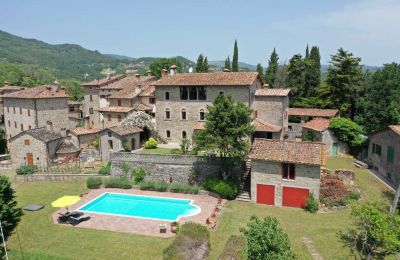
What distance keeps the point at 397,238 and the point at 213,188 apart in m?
15.8

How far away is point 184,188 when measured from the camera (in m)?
31.1

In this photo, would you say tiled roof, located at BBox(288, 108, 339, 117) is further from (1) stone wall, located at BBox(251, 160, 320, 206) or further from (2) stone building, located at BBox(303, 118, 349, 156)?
(1) stone wall, located at BBox(251, 160, 320, 206)

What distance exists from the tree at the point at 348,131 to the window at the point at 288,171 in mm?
16357

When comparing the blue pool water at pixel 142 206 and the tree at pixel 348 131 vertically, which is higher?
the tree at pixel 348 131

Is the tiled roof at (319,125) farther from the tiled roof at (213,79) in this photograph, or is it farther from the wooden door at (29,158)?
the wooden door at (29,158)

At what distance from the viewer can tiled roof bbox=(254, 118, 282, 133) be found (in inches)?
1448

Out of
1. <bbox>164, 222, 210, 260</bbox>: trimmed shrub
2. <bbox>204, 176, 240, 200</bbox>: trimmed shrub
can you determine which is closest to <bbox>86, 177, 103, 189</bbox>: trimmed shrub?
<bbox>204, 176, 240, 200</bbox>: trimmed shrub

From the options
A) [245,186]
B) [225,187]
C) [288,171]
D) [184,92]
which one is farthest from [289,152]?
[184,92]

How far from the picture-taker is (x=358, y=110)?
48.5 meters

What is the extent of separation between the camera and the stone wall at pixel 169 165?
Answer: 103 ft

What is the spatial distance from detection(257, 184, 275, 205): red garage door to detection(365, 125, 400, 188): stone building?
1182 centimetres

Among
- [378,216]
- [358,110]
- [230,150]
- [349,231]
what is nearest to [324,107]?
[358,110]

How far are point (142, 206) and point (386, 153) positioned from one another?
25.0 meters

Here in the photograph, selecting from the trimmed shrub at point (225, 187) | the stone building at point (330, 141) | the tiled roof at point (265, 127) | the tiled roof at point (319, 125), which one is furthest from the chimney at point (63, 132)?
the stone building at point (330, 141)
